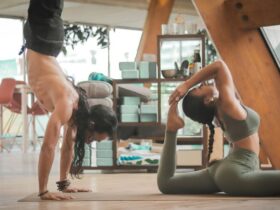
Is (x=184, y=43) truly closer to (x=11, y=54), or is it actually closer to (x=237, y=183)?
(x=237, y=183)

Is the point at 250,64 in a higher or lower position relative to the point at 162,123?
higher

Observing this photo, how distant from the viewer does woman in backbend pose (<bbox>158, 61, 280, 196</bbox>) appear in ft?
8.84

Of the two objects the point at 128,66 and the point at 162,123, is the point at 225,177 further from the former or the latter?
the point at 128,66

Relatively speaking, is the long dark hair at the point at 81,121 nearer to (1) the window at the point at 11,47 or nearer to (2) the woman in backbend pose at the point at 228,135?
(2) the woman in backbend pose at the point at 228,135

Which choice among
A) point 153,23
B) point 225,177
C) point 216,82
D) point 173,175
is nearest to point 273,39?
point 216,82

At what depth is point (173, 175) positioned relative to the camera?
3002 millimetres

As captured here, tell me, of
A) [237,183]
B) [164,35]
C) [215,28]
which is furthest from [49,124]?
[164,35]

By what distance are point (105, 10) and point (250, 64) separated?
620 centimetres

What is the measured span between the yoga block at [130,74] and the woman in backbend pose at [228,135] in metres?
2.07

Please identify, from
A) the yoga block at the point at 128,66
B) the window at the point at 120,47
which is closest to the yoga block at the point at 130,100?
the yoga block at the point at 128,66

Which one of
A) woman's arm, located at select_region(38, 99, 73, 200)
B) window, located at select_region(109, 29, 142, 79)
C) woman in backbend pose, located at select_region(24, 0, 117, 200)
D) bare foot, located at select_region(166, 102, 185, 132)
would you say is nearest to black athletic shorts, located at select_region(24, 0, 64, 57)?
woman in backbend pose, located at select_region(24, 0, 117, 200)

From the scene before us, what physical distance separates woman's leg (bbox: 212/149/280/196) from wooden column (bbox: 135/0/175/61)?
462 centimetres

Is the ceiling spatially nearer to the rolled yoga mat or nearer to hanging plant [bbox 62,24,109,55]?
hanging plant [bbox 62,24,109,55]

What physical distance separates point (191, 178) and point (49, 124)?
80 cm
